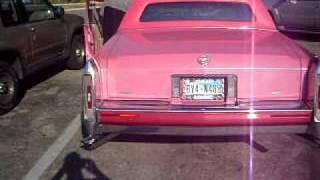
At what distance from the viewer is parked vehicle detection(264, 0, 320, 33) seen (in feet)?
46.8

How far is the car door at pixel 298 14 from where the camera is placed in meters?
14.3

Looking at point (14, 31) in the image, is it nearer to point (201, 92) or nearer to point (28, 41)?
point (28, 41)

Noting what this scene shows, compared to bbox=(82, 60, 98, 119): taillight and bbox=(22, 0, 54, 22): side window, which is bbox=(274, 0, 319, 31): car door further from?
bbox=(82, 60, 98, 119): taillight

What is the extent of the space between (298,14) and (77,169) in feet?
34.6

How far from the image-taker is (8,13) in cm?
784

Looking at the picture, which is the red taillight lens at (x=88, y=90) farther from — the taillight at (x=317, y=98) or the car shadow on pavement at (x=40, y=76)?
the car shadow on pavement at (x=40, y=76)

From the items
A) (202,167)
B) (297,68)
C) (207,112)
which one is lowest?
(202,167)

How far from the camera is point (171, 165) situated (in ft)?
18.2

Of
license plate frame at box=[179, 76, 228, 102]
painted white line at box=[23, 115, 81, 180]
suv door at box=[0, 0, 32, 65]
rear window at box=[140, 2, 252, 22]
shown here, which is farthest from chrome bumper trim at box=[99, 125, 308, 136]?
suv door at box=[0, 0, 32, 65]

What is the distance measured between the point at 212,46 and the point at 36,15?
4.28m

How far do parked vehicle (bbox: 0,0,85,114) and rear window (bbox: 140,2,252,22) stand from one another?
222 cm

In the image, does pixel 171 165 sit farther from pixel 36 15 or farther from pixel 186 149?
pixel 36 15

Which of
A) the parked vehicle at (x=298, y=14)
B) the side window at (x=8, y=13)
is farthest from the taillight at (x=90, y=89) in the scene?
the parked vehicle at (x=298, y=14)

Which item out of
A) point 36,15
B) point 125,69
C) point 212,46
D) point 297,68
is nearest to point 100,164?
point 125,69
